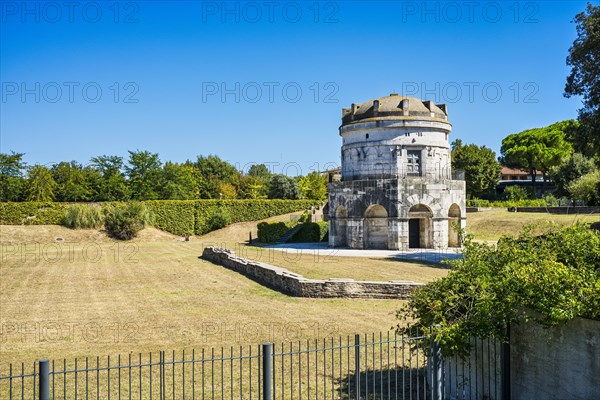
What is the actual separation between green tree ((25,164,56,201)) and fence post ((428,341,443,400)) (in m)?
63.8

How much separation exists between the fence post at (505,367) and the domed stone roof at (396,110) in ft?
99.4

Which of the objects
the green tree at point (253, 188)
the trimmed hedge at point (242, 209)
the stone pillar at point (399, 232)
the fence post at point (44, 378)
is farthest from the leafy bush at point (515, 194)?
the fence post at point (44, 378)

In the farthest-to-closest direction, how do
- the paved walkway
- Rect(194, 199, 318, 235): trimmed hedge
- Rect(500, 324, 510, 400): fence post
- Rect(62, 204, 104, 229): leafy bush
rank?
Rect(194, 199, 318, 235): trimmed hedge, Rect(62, 204, 104, 229): leafy bush, the paved walkway, Rect(500, 324, 510, 400): fence post

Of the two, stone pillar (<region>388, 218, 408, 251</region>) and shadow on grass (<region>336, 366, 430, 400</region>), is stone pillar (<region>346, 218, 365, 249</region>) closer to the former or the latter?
stone pillar (<region>388, 218, 408, 251</region>)

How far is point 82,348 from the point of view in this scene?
12.4 meters

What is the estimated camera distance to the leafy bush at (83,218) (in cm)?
4972

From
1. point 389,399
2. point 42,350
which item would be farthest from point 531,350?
point 42,350

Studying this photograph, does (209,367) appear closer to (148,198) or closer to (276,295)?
(276,295)

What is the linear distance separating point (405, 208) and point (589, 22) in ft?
51.7

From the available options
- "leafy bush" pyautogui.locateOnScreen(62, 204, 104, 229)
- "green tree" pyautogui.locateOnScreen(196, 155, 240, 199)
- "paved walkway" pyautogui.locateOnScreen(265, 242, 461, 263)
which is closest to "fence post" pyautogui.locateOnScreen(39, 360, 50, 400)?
"paved walkway" pyautogui.locateOnScreen(265, 242, 461, 263)

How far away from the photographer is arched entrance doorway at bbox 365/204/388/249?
37.5 m

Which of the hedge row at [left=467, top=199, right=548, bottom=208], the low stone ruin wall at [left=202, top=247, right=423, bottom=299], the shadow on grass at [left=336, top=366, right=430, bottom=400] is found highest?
the hedge row at [left=467, top=199, right=548, bottom=208]

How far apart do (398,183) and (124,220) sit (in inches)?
1052

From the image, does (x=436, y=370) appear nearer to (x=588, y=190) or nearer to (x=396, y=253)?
(x=396, y=253)
